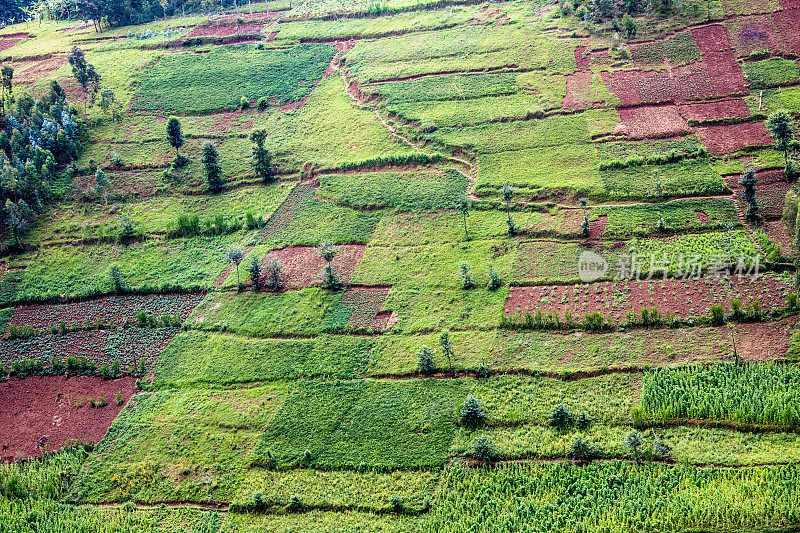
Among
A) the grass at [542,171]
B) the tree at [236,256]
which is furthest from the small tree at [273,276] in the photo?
the grass at [542,171]

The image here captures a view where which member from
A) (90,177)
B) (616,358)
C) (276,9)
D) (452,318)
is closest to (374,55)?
(276,9)

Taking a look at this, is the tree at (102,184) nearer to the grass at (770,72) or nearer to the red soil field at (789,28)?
the grass at (770,72)

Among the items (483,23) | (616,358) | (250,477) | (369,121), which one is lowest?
(250,477)

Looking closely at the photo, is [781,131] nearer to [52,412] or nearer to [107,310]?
[107,310]

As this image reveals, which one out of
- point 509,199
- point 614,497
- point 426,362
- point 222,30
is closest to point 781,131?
point 509,199

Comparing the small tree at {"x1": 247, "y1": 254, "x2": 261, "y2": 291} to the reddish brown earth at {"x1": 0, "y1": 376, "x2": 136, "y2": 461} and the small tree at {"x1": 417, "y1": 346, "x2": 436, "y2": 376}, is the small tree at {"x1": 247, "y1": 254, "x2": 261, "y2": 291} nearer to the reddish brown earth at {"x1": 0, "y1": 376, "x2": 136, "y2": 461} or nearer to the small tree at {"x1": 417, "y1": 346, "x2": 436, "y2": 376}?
the reddish brown earth at {"x1": 0, "y1": 376, "x2": 136, "y2": 461}

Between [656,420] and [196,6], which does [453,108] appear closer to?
[656,420]
